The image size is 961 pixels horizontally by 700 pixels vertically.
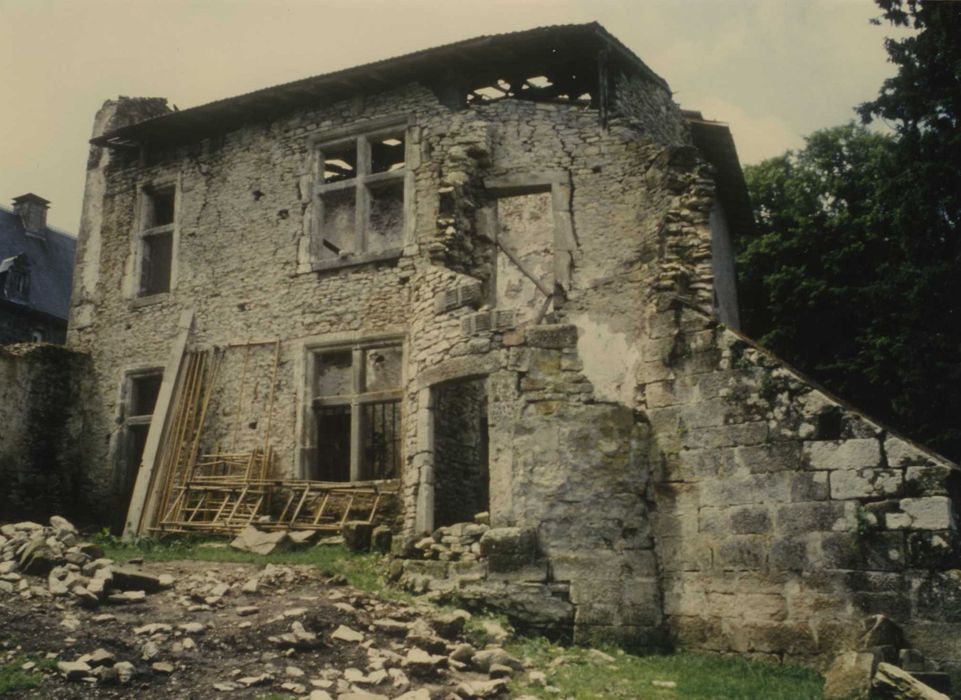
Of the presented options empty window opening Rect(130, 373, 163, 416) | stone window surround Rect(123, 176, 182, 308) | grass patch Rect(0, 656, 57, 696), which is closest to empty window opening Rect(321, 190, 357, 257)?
stone window surround Rect(123, 176, 182, 308)

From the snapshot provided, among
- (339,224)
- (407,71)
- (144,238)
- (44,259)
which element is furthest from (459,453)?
(44,259)

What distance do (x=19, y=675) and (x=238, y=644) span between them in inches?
59.9

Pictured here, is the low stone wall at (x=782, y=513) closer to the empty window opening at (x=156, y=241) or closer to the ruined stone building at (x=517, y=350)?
the ruined stone building at (x=517, y=350)

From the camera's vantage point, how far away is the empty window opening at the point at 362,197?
45.5 ft

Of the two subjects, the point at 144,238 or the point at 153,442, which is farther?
the point at 144,238

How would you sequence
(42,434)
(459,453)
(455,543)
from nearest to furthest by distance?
1. (455,543)
2. (459,453)
3. (42,434)

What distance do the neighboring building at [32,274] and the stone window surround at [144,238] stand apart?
10791 mm

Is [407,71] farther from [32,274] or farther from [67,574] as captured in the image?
[32,274]

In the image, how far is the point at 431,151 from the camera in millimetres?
13531

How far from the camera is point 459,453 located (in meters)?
12.1

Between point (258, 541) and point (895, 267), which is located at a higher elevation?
point (895, 267)

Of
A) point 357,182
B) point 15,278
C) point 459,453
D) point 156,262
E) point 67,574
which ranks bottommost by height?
point 67,574

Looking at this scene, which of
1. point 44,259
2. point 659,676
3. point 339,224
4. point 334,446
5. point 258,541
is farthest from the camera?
point 44,259

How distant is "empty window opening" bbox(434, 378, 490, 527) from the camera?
1147cm
